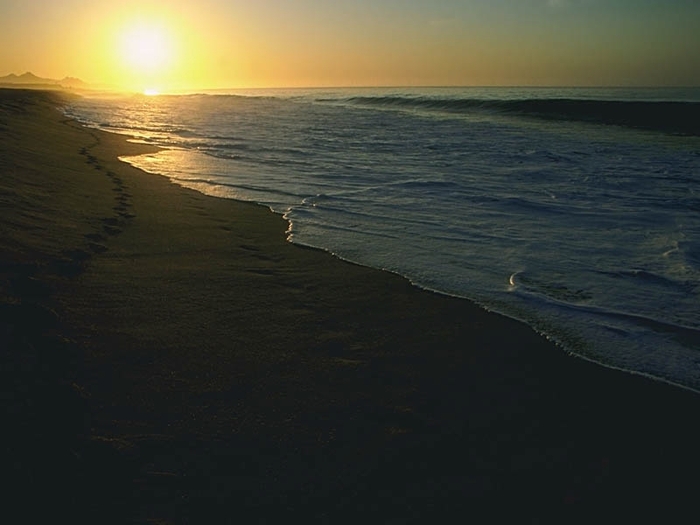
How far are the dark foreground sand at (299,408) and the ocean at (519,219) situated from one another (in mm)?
499

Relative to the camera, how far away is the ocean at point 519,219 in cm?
377

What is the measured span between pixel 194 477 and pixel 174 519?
23 cm

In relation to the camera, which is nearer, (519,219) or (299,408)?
(299,408)

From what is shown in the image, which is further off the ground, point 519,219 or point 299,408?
point 519,219

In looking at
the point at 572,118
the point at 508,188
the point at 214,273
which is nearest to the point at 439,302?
the point at 214,273

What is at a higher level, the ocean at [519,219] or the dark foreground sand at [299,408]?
the ocean at [519,219]

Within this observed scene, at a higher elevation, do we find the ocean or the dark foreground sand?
the ocean

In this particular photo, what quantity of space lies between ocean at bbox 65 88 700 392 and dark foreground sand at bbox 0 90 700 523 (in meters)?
0.50

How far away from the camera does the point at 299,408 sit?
8.39 feet

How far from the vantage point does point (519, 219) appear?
6719mm

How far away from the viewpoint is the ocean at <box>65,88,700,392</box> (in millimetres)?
3773

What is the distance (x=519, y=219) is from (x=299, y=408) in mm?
5073

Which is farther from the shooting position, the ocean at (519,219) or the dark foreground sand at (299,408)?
the ocean at (519,219)

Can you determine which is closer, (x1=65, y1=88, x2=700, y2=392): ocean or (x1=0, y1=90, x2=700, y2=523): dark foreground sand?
(x1=0, y1=90, x2=700, y2=523): dark foreground sand
